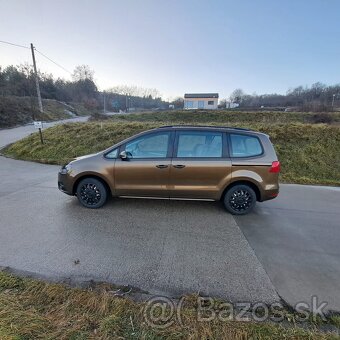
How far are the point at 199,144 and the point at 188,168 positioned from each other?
52cm

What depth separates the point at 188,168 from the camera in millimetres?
4359

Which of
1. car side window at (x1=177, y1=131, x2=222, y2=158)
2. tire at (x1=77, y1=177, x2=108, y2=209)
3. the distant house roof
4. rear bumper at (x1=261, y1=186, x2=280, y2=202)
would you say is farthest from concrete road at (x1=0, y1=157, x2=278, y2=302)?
the distant house roof

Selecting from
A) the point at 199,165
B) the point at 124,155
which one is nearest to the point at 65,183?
the point at 124,155

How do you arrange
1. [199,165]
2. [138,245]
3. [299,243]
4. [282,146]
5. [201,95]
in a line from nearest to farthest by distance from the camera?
[138,245] < [299,243] < [199,165] < [282,146] < [201,95]

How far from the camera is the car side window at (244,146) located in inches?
175

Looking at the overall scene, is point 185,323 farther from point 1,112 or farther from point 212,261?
point 1,112

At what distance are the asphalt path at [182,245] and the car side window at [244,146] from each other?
121 centimetres

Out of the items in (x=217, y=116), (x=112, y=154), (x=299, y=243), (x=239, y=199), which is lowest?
(x=299, y=243)

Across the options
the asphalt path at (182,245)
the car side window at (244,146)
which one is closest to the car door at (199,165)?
the car side window at (244,146)

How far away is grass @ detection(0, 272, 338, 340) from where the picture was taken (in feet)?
6.33

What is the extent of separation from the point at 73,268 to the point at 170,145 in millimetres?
2620

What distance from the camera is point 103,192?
4.61m

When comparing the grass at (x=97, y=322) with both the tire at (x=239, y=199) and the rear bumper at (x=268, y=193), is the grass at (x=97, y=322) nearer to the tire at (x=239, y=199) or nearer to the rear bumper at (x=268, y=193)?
the tire at (x=239, y=199)

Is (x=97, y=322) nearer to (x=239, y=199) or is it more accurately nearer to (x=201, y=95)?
(x=239, y=199)
